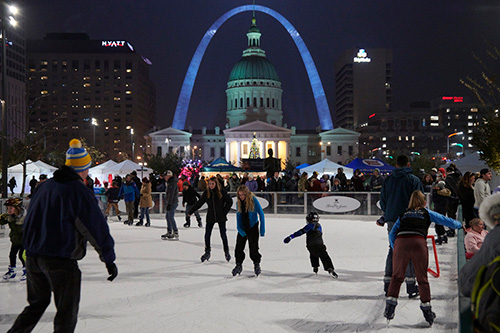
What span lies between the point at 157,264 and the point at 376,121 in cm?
14489


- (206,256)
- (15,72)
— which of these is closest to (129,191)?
(206,256)

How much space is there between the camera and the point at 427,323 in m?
5.85

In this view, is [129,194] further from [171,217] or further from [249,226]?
[249,226]

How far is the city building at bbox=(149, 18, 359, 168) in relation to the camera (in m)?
106

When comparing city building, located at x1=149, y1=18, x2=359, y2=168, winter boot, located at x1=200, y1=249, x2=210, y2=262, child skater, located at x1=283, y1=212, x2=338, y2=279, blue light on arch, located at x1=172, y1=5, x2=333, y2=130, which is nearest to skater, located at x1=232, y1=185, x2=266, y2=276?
child skater, located at x1=283, y1=212, x2=338, y2=279

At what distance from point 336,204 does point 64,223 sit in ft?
53.1

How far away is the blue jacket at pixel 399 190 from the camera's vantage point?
686 centimetres

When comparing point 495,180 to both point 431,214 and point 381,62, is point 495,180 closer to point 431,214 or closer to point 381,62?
point 431,214

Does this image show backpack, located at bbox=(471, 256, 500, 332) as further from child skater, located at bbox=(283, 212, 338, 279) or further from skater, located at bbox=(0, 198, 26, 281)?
skater, located at bbox=(0, 198, 26, 281)

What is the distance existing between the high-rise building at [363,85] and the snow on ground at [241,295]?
16544cm

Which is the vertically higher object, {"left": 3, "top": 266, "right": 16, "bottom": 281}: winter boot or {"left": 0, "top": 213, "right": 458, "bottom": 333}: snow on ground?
{"left": 3, "top": 266, "right": 16, "bottom": 281}: winter boot

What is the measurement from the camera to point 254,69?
11656 cm

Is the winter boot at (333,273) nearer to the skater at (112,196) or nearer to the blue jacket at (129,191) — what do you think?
the blue jacket at (129,191)

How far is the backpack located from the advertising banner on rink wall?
1678 cm
